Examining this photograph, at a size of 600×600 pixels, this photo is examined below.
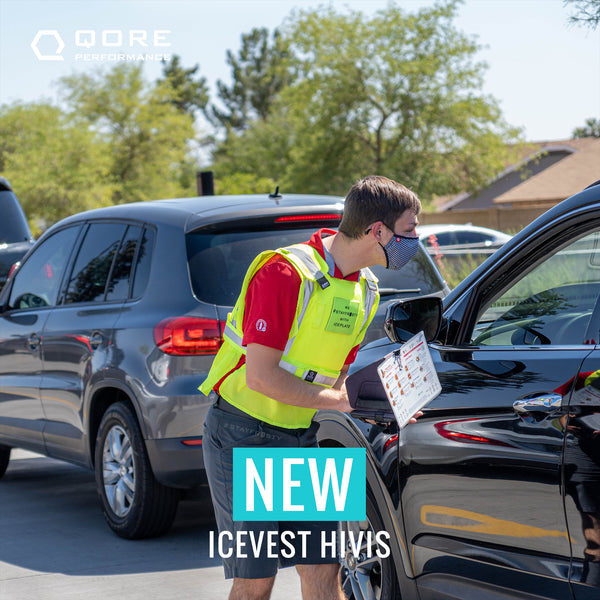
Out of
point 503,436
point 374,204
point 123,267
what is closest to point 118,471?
point 123,267

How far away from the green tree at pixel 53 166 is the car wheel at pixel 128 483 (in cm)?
4595

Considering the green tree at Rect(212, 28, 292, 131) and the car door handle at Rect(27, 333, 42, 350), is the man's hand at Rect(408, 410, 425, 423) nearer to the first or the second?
the car door handle at Rect(27, 333, 42, 350)

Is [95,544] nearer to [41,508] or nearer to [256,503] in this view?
[41,508]

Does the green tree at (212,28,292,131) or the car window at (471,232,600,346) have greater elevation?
the green tree at (212,28,292,131)

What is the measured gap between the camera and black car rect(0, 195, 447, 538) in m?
5.55

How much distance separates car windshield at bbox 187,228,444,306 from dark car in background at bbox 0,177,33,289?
6.46 meters

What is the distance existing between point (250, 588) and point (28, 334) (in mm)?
4187

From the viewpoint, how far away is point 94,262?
654cm

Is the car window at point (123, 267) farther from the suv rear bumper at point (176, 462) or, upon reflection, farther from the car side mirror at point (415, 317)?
the car side mirror at point (415, 317)

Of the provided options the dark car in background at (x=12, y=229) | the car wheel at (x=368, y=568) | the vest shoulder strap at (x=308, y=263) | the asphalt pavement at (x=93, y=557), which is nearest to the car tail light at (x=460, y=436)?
the car wheel at (x=368, y=568)

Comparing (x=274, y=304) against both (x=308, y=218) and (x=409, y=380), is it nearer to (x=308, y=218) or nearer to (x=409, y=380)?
(x=409, y=380)

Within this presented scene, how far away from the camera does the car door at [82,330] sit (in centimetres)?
614

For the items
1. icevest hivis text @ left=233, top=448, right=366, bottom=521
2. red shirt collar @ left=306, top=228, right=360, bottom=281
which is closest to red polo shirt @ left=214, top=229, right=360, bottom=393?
red shirt collar @ left=306, top=228, right=360, bottom=281

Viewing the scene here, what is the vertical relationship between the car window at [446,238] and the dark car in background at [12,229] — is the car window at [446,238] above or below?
below
